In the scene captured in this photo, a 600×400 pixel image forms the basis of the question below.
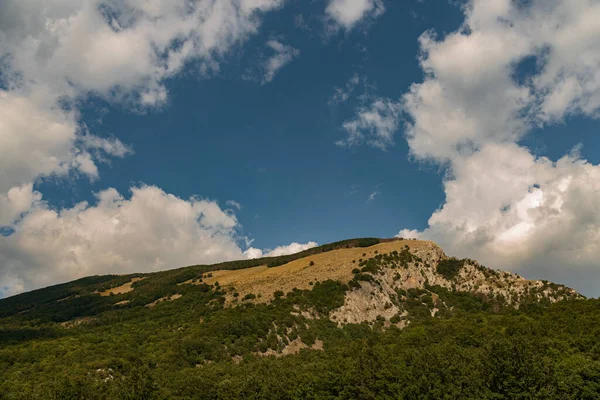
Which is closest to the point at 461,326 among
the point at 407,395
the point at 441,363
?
the point at 441,363

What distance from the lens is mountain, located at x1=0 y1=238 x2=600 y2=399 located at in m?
56.8

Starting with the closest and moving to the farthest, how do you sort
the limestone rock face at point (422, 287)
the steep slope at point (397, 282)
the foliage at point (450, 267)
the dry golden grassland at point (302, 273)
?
1. the limestone rock face at point (422, 287)
2. the steep slope at point (397, 282)
3. the dry golden grassland at point (302, 273)
4. the foliage at point (450, 267)

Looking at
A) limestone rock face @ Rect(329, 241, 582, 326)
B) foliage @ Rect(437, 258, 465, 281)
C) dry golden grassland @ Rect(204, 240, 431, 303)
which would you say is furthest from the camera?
foliage @ Rect(437, 258, 465, 281)

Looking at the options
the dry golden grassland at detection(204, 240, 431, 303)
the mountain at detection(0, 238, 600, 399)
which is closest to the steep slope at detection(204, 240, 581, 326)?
the dry golden grassland at detection(204, 240, 431, 303)

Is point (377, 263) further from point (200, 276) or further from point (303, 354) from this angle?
point (200, 276)

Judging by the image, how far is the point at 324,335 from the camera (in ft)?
335

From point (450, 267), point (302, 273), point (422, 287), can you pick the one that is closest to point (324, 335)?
point (302, 273)

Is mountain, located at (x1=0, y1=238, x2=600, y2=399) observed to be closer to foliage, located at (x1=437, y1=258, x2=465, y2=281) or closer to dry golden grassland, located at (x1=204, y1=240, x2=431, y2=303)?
foliage, located at (x1=437, y1=258, x2=465, y2=281)

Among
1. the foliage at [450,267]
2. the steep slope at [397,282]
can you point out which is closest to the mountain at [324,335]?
the foliage at [450,267]

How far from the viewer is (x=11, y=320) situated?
155875mm

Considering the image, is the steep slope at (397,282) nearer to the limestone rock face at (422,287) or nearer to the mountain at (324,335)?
the limestone rock face at (422,287)

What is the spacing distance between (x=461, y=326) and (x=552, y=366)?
39502mm

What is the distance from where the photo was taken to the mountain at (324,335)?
186 ft

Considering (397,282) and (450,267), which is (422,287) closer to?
(397,282)
